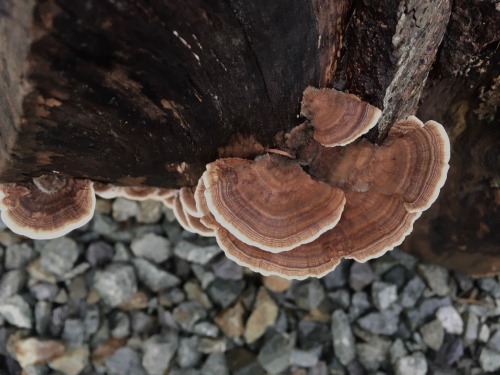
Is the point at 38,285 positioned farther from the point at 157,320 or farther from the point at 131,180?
the point at 131,180

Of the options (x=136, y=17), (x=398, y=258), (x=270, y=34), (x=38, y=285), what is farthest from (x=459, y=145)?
(x=38, y=285)

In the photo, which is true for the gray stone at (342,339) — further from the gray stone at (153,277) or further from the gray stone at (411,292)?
the gray stone at (153,277)

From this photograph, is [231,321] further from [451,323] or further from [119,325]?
[451,323]

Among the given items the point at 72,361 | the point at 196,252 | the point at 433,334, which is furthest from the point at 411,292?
the point at 72,361

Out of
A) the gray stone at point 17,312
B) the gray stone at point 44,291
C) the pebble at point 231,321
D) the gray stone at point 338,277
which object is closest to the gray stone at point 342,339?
the gray stone at point 338,277

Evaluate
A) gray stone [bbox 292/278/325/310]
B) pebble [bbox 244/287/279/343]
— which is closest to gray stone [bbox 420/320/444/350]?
gray stone [bbox 292/278/325/310]

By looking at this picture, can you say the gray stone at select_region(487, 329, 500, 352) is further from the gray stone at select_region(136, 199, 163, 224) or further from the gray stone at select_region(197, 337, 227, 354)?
the gray stone at select_region(136, 199, 163, 224)
